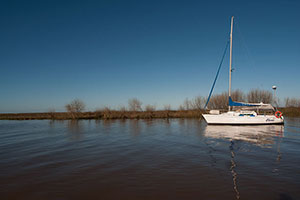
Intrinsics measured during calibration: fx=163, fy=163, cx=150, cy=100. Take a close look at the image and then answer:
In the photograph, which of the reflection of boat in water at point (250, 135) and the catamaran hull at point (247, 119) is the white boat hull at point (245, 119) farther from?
the reflection of boat in water at point (250, 135)

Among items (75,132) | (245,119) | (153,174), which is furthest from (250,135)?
(75,132)

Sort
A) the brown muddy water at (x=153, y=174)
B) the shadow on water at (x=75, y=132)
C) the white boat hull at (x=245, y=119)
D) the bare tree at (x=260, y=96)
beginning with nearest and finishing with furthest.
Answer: the brown muddy water at (x=153, y=174) < the shadow on water at (x=75, y=132) < the white boat hull at (x=245, y=119) < the bare tree at (x=260, y=96)

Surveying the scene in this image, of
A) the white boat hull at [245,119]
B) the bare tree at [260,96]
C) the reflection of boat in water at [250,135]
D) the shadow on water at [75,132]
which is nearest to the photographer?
the reflection of boat in water at [250,135]

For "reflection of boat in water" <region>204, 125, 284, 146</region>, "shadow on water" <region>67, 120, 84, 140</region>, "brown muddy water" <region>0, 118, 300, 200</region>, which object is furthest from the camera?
"shadow on water" <region>67, 120, 84, 140</region>

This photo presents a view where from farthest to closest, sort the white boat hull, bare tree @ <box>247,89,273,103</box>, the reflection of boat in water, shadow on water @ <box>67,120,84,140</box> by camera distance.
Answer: bare tree @ <box>247,89,273,103</box>
the white boat hull
shadow on water @ <box>67,120,84,140</box>
the reflection of boat in water

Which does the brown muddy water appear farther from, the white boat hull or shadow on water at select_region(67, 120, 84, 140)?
the white boat hull

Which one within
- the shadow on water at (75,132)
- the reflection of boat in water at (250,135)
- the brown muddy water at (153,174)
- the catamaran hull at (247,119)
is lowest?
the reflection of boat in water at (250,135)

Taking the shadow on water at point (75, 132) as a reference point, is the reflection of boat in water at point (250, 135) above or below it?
below

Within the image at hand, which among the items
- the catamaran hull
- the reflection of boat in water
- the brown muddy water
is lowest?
the reflection of boat in water

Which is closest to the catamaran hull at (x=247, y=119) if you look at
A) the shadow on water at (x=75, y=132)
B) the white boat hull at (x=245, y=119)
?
the white boat hull at (x=245, y=119)

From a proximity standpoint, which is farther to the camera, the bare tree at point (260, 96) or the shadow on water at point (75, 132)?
the bare tree at point (260, 96)

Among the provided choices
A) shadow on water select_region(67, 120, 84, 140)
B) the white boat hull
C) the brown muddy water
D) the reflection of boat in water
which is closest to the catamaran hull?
the white boat hull

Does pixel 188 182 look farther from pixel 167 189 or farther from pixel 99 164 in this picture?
pixel 99 164

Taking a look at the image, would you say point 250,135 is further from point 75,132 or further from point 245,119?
point 75,132
